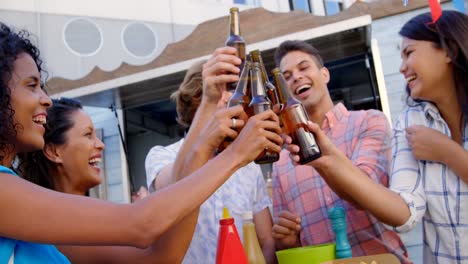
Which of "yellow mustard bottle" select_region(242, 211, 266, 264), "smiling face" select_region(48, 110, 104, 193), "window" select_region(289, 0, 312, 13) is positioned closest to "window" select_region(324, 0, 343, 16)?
"window" select_region(289, 0, 312, 13)

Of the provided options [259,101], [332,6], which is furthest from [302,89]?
[332,6]

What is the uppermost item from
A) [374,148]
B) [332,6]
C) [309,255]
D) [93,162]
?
[332,6]

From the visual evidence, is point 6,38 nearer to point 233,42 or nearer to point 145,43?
point 233,42

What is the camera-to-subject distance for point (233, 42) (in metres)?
1.28

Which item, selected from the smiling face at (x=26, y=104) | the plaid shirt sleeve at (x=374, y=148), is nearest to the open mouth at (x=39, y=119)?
the smiling face at (x=26, y=104)

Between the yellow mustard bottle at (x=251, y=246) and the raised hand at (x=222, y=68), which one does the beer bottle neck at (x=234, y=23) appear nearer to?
the raised hand at (x=222, y=68)

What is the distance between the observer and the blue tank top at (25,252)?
0.84 m

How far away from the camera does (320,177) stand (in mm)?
1648

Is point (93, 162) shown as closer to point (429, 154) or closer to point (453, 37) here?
point (429, 154)

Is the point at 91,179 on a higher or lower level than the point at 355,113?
lower

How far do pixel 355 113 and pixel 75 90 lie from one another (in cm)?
363

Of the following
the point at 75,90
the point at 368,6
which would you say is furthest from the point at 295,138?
the point at 75,90

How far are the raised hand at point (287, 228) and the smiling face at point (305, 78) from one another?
0.68 meters

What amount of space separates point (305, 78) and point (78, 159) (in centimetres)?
96
